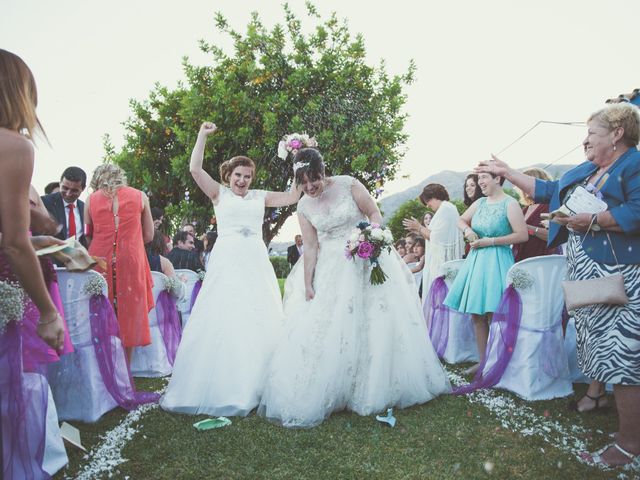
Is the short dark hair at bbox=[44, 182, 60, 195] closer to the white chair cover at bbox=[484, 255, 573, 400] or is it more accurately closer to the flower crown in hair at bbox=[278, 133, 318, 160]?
the flower crown in hair at bbox=[278, 133, 318, 160]

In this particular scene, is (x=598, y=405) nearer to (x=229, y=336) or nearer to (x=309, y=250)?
(x=309, y=250)

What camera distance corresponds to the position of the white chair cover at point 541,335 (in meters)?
4.18

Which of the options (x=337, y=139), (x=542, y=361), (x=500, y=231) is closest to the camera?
(x=542, y=361)

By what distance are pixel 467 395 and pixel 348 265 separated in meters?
1.62

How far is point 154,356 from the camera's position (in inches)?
221

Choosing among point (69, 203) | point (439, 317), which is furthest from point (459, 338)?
point (69, 203)

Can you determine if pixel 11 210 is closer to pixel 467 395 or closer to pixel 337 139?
pixel 467 395

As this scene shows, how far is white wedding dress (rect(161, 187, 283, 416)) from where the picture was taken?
4059 millimetres

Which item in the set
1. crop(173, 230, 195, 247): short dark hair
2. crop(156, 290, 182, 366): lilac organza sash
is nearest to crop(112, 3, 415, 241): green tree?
crop(173, 230, 195, 247): short dark hair

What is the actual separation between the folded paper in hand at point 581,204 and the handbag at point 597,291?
0.31ft

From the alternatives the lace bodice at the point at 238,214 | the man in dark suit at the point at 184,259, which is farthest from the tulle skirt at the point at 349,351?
the man in dark suit at the point at 184,259

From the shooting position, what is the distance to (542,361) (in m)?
4.18

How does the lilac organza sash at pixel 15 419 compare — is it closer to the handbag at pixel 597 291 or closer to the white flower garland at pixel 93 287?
the white flower garland at pixel 93 287

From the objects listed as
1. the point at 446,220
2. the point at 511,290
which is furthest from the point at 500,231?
the point at 446,220
